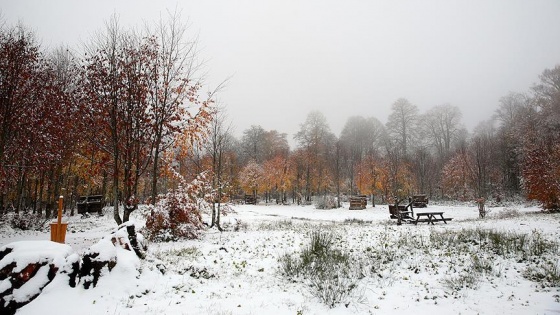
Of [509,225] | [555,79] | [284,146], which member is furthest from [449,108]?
[509,225]

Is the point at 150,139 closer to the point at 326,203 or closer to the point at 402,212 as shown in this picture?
the point at 402,212

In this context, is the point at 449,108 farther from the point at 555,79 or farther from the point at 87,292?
the point at 87,292

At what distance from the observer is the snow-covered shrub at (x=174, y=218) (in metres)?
12.0

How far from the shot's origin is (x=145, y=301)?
5875mm

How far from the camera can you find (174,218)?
40.3 feet

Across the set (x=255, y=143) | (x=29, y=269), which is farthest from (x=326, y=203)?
(x=29, y=269)

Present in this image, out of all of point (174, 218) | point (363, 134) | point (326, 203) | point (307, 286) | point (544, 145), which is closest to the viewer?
point (307, 286)

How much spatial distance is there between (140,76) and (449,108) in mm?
52199

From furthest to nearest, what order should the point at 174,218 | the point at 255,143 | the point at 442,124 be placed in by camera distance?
the point at 255,143 → the point at 442,124 → the point at 174,218

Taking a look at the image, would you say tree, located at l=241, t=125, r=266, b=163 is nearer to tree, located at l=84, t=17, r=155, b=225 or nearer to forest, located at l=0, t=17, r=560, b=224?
forest, located at l=0, t=17, r=560, b=224

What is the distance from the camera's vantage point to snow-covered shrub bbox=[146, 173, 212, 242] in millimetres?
11969

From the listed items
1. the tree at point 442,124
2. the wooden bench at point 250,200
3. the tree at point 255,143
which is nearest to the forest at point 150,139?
the wooden bench at point 250,200

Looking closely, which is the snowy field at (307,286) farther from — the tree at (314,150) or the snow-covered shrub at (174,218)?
the tree at (314,150)

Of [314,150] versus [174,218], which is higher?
[314,150]
